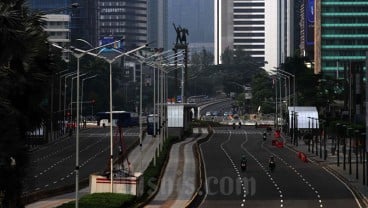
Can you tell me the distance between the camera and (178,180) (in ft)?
243

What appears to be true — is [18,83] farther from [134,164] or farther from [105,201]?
[134,164]

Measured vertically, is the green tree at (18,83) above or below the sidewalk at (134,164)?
above

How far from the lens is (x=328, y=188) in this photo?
6881cm

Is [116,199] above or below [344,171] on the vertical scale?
above

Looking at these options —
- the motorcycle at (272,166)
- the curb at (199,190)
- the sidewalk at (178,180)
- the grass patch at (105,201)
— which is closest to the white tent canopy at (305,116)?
A: the sidewalk at (178,180)

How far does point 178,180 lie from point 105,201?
2539 centimetres

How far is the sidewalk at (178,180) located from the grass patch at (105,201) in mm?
3301

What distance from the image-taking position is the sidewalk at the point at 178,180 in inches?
2325

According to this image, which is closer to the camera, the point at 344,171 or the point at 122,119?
the point at 344,171

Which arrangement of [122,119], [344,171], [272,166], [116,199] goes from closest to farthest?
[116,199] → [272,166] → [344,171] → [122,119]

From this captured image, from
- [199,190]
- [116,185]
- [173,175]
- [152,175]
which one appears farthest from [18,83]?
[173,175]

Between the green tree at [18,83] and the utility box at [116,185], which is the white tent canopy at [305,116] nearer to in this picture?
the utility box at [116,185]

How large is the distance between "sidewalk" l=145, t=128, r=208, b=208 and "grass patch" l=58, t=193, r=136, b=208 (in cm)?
330

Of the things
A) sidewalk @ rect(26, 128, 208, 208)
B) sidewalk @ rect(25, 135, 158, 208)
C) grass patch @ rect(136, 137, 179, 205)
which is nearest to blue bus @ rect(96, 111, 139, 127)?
sidewalk @ rect(25, 135, 158, 208)
